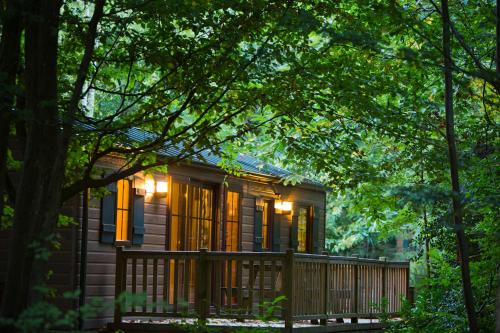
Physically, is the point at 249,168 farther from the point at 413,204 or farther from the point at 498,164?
the point at 413,204

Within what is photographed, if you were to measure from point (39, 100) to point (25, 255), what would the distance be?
4.63 ft

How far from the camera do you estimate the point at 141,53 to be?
31.8 ft

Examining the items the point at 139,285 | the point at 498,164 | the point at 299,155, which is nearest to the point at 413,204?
the point at 498,164

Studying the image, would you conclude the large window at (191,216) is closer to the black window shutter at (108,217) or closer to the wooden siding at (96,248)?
the wooden siding at (96,248)

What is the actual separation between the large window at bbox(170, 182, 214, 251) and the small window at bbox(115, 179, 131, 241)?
1.15 meters

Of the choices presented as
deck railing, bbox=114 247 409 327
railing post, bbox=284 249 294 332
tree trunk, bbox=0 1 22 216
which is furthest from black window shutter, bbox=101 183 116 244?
tree trunk, bbox=0 1 22 216

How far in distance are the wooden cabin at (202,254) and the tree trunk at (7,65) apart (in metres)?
2.42

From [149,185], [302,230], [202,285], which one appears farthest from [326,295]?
[302,230]

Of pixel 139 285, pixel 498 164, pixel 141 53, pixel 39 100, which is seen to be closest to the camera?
pixel 39 100

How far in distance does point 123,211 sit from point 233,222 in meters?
3.33

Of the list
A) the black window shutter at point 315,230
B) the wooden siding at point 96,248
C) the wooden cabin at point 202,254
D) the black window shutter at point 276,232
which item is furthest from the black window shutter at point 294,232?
the wooden siding at point 96,248

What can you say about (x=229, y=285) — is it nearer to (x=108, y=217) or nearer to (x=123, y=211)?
(x=123, y=211)

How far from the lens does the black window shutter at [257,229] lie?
17.2m

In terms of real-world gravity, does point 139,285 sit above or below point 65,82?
below
